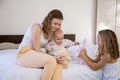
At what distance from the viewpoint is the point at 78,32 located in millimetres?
4355

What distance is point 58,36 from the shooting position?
6.96ft

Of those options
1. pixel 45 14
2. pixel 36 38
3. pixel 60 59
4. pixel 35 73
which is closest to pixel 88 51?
pixel 60 59

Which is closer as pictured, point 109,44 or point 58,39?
point 109,44

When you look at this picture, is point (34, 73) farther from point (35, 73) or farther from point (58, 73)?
point (58, 73)

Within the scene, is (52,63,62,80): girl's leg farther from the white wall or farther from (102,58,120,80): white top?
the white wall

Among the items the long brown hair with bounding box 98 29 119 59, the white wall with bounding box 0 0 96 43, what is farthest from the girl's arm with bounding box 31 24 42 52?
the white wall with bounding box 0 0 96 43

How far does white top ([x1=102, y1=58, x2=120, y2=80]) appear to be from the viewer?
1956 mm

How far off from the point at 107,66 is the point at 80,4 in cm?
254

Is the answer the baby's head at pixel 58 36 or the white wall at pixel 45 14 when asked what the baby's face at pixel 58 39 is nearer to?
the baby's head at pixel 58 36

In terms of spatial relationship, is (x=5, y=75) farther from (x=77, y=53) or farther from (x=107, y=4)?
(x=107, y=4)

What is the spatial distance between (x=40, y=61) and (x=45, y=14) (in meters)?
2.29

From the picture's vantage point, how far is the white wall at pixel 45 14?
3668mm

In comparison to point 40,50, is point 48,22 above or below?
above

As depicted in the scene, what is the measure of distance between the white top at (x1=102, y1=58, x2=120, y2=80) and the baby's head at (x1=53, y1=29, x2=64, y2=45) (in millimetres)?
529
